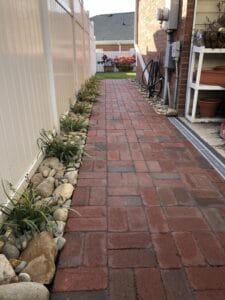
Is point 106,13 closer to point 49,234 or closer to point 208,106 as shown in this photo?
point 208,106

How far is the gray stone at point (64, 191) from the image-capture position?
2.31 m

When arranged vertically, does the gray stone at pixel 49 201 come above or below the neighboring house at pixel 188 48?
below

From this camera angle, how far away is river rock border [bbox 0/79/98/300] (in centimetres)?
137

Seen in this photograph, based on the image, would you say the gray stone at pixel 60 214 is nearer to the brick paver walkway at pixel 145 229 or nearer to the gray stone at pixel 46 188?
the brick paver walkway at pixel 145 229

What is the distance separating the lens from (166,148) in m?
3.44

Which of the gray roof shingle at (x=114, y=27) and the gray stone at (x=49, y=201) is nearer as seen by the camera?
the gray stone at (x=49, y=201)

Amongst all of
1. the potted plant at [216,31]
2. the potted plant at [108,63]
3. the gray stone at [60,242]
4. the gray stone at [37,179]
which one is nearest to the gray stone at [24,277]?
the gray stone at [60,242]

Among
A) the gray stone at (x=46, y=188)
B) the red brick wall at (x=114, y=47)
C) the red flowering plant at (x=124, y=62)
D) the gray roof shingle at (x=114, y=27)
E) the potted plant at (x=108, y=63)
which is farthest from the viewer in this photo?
the gray roof shingle at (x=114, y=27)

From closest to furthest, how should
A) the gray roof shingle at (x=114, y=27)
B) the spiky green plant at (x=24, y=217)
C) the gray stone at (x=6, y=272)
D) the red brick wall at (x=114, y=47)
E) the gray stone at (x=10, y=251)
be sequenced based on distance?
the gray stone at (x=6, y=272)
the gray stone at (x=10, y=251)
the spiky green plant at (x=24, y=217)
the red brick wall at (x=114, y=47)
the gray roof shingle at (x=114, y=27)

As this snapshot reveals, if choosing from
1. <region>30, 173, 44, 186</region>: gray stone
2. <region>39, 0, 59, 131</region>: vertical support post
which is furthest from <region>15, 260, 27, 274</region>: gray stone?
<region>39, 0, 59, 131</region>: vertical support post

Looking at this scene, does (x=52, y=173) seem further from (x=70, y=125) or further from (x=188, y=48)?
(x=188, y=48)

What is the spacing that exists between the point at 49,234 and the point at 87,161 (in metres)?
1.36

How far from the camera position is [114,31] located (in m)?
24.1

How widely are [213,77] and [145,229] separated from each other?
3.26 m
